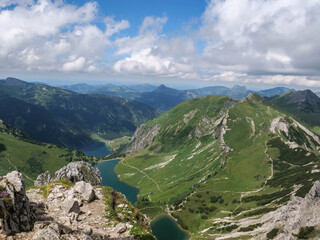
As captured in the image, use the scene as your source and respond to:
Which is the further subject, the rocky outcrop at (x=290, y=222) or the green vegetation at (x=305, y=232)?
the rocky outcrop at (x=290, y=222)

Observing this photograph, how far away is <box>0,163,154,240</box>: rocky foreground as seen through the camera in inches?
821

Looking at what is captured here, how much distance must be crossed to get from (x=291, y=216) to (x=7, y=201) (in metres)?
155

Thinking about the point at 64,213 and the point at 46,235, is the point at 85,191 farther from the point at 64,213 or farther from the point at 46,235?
the point at 46,235

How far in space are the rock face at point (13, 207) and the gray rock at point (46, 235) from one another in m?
2.93

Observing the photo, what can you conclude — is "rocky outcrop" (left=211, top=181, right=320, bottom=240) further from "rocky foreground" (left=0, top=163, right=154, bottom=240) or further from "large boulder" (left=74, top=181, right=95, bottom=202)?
"large boulder" (left=74, top=181, right=95, bottom=202)

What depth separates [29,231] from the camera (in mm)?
21734

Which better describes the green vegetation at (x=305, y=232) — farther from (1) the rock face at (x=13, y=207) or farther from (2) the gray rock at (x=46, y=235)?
(1) the rock face at (x=13, y=207)

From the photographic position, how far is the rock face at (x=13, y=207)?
20281 mm

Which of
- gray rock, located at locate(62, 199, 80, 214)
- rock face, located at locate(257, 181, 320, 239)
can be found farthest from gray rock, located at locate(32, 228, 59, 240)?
rock face, located at locate(257, 181, 320, 239)

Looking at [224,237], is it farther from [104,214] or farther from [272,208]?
[104,214]

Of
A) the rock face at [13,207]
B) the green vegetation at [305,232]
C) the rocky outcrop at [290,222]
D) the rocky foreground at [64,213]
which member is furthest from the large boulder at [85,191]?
the rocky outcrop at [290,222]

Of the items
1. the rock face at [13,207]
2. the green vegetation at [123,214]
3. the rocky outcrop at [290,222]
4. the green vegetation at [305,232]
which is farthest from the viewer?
the rocky outcrop at [290,222]

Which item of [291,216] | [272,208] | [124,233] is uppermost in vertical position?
[124,233]

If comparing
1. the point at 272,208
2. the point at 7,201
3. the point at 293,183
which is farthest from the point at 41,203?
the point at 293,183
